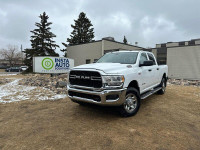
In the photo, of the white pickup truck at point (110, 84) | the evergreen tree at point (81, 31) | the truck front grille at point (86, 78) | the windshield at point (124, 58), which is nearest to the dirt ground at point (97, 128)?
the white pickup truck at point (110, 84)

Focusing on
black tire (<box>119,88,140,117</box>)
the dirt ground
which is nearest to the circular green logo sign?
the dirt ground

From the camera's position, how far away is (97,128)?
3180 millimetres

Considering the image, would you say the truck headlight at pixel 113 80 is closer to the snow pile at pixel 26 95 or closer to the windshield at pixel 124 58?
the windshield at pixel 124 58

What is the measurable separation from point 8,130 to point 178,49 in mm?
17990

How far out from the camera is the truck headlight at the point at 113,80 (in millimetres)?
3232

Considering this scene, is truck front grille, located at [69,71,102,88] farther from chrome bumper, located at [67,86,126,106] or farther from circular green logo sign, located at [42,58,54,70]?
circular green logo sign, located at [42,58,54,70]

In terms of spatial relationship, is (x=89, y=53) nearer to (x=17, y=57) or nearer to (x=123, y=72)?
(x=123, y=72)

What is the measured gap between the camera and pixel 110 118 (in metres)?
3.74

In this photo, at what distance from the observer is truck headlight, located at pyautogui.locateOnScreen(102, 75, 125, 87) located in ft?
10.6

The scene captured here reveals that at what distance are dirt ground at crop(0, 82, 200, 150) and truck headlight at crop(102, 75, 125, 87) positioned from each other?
41.8 inches

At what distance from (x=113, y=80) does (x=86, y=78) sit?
2.45 ft

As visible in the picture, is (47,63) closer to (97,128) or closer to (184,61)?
(97,128)

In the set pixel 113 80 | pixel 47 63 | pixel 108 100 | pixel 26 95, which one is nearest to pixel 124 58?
pixel 113 80

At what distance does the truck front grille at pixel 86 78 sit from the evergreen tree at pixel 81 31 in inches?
1271
